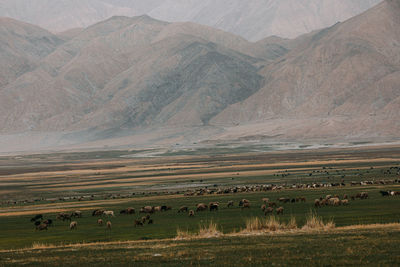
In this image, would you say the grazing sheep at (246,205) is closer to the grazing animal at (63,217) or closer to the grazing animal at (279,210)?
the grazing animal at (279,210)

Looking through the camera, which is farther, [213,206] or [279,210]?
[213,206]

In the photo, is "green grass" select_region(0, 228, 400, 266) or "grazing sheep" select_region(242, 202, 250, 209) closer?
"green grass" select_region(0, 228, 400, 266)

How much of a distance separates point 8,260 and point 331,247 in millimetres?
11119

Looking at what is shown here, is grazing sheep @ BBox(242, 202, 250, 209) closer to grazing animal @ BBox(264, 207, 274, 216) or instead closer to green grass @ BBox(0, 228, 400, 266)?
grazing animal @ BBox(264, 207, 274, 216)

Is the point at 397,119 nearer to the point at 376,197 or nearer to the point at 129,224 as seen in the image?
the point at 376,197

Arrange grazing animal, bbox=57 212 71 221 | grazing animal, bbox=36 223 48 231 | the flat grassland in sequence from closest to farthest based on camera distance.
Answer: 1. the flat grassland
2. grazing animal, bbox=36 223 48 231
3. grazing animal, bbox=57 212 71 221

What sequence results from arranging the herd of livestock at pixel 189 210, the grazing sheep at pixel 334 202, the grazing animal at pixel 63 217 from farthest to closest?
the grazing animal at pixel 63 217 < the grazing sheep at pixel 334 202 < the herd of livestock at pixel 189 210

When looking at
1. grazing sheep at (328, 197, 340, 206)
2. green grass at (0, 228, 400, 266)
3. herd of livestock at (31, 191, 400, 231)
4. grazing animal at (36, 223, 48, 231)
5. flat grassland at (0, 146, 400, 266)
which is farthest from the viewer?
grazing sheep at (328, 197, 340, 206)

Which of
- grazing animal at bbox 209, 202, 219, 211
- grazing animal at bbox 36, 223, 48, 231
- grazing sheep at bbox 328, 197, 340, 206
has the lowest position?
grazing sheep at bbox 328, 197, 340, 206

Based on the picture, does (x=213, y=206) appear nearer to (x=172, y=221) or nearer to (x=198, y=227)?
(x=172, y=221)

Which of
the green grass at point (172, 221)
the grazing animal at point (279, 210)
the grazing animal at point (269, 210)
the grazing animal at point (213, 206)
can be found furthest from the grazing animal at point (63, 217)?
the grazing animal at point (279, 210)

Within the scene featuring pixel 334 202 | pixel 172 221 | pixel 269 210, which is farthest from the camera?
pixel 334 202

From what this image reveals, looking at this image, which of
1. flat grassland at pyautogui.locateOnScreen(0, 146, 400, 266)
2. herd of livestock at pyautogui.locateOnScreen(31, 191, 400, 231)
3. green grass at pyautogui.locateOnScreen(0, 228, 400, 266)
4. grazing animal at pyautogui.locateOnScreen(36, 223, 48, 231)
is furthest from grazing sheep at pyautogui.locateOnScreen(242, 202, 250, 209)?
green grass at pyautogui.locateOnScreen(0, 228, 400, 266)

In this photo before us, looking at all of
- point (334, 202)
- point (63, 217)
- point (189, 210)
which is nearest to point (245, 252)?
point (334, 202)
